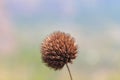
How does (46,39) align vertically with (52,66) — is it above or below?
above

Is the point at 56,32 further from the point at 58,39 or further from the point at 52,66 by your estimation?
the point at 52,66

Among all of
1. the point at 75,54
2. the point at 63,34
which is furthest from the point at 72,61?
the point at 63,34

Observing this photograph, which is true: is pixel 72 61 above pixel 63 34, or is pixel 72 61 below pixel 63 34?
below

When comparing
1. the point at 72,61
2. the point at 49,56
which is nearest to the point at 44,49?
the point at 49,56

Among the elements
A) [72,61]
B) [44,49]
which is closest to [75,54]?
[72,61]

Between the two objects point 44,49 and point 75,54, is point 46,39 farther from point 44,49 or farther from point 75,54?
point 75,54
